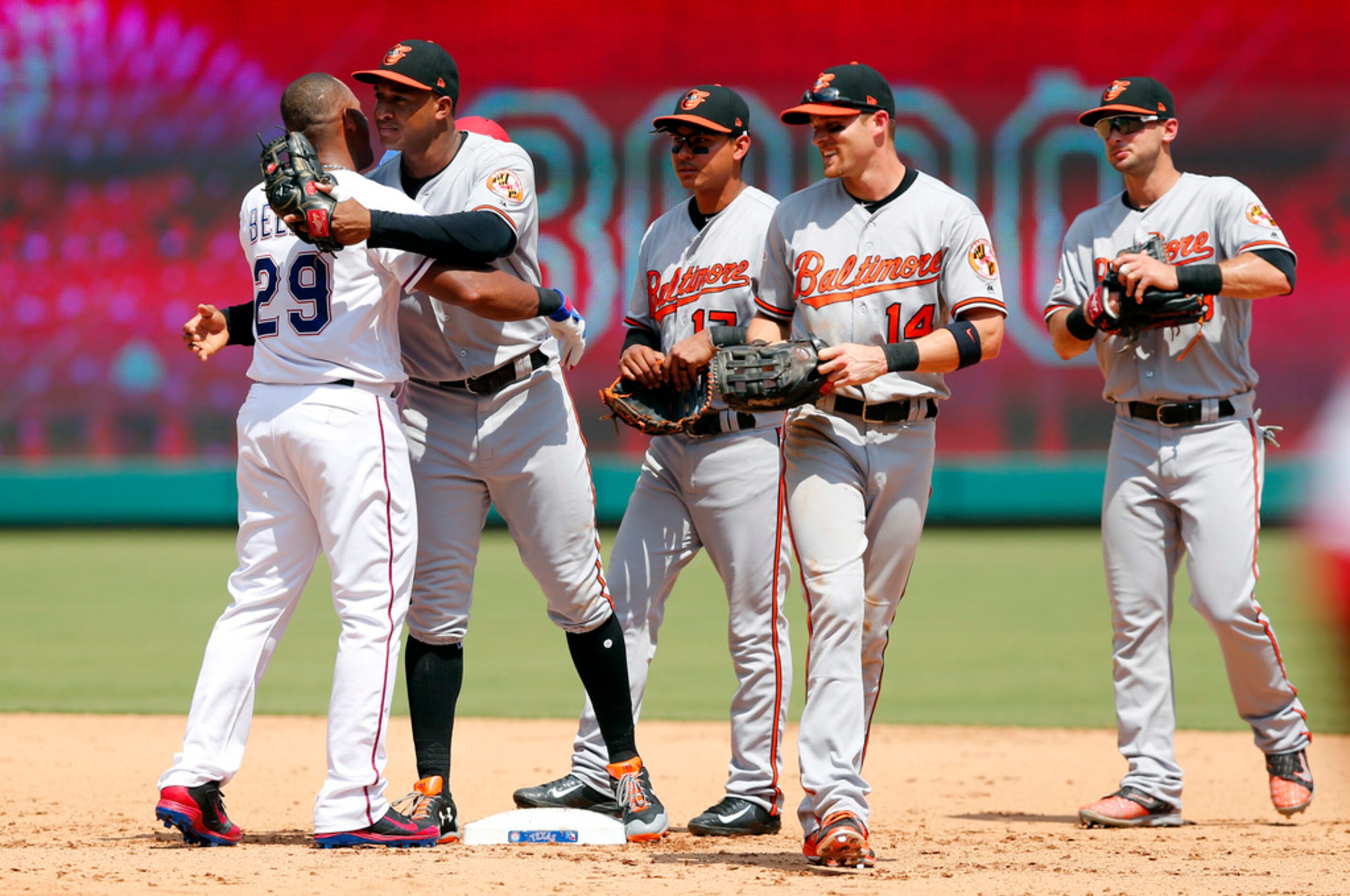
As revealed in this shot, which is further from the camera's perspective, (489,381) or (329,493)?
(489,381)

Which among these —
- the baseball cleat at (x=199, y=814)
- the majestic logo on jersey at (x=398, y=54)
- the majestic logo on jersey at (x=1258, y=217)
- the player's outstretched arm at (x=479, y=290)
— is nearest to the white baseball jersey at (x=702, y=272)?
the player's outstretched arm at (x=479, y=290)

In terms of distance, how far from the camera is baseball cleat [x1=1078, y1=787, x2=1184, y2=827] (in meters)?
4.44

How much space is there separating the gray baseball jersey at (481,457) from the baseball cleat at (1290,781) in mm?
1984

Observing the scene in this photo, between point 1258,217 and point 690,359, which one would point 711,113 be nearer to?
point 690,359

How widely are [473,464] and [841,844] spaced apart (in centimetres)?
139

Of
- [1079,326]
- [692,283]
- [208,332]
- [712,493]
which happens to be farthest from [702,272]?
[208,332]

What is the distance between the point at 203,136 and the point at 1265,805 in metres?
13.8

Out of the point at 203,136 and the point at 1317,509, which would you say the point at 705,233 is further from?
the point at 203,136

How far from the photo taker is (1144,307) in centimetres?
439

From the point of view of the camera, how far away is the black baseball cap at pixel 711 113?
4.41 m

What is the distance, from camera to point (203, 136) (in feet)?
53.4

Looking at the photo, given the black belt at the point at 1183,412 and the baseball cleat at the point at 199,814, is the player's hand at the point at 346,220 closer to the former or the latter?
the baseball cleat at the point at 199,814

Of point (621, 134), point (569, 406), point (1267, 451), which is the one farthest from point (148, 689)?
point (1267, 451)

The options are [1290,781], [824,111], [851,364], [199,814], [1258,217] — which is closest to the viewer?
[851,364]
